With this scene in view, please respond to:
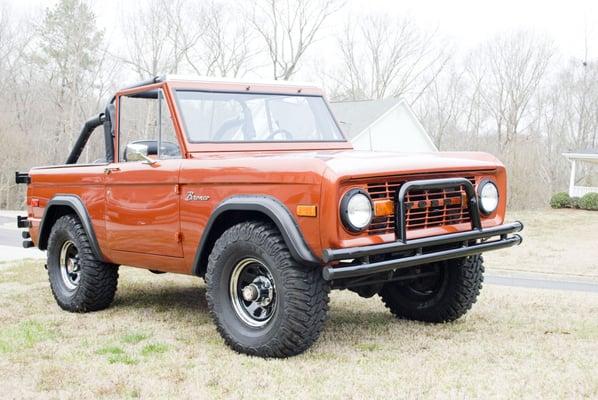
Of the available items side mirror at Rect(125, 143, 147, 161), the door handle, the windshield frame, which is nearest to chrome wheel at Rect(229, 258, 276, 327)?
the windshield frame

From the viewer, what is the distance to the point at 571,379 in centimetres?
455

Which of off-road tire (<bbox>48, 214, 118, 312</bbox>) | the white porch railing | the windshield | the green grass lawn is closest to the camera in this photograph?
the green grass lawn

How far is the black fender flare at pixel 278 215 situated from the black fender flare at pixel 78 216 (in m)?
1.99

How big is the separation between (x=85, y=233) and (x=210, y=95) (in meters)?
1.87

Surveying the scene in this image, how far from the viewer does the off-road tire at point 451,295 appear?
6.24 m

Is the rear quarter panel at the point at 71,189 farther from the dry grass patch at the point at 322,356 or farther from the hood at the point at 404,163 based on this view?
the hood at the point at 404,163

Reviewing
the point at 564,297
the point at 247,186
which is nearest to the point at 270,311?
the point at 247,186

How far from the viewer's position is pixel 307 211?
15.8 feet

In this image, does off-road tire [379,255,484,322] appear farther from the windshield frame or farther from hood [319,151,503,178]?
the windshield frame

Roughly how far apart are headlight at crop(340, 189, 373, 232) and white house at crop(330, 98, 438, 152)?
27.5m

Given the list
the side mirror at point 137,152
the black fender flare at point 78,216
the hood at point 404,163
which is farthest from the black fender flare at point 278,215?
the black fender flare at point 78,216

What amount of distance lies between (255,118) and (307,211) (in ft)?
6.88

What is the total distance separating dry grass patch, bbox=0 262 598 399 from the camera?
14.6 feet

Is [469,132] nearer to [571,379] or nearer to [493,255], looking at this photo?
[493,255]
